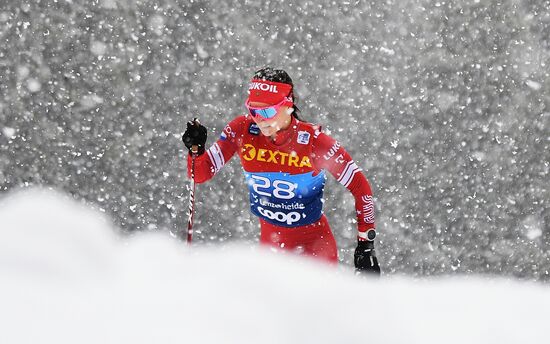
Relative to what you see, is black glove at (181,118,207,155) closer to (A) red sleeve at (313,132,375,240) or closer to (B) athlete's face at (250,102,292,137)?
(B) athlete's face at (250,102,292,137)

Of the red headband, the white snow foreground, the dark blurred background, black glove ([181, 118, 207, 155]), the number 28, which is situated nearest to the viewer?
the white snow foreground

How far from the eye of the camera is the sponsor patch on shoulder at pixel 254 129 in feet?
9.29

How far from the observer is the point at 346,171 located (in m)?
2.76

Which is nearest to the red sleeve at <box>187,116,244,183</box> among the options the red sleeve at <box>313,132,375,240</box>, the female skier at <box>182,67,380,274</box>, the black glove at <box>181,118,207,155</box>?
the female skier at <box>182,67,380,274</box>

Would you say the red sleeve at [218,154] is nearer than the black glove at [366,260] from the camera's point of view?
No

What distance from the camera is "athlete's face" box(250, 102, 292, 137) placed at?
261cm

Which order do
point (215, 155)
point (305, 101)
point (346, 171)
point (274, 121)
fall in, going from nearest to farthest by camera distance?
point (274, 121), point (346, 171), point (215, 155), point (305, 101)

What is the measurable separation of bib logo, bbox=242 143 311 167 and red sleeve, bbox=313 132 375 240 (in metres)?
0.07

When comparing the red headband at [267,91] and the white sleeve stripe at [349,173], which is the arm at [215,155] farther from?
the white sleeve stripe at [349,173]

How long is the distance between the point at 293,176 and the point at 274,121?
325 millimetres

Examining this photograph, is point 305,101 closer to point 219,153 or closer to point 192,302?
point 219,153

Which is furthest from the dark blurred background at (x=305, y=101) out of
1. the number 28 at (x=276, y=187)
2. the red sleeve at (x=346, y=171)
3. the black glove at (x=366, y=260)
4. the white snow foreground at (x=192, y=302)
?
the black glove at (x=366, y=260)

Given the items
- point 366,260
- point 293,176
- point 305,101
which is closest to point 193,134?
point 293,176

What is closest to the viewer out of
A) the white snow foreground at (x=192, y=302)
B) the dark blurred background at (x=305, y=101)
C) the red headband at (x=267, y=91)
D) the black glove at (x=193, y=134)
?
the white snow foreground at (x=192, y=302)
